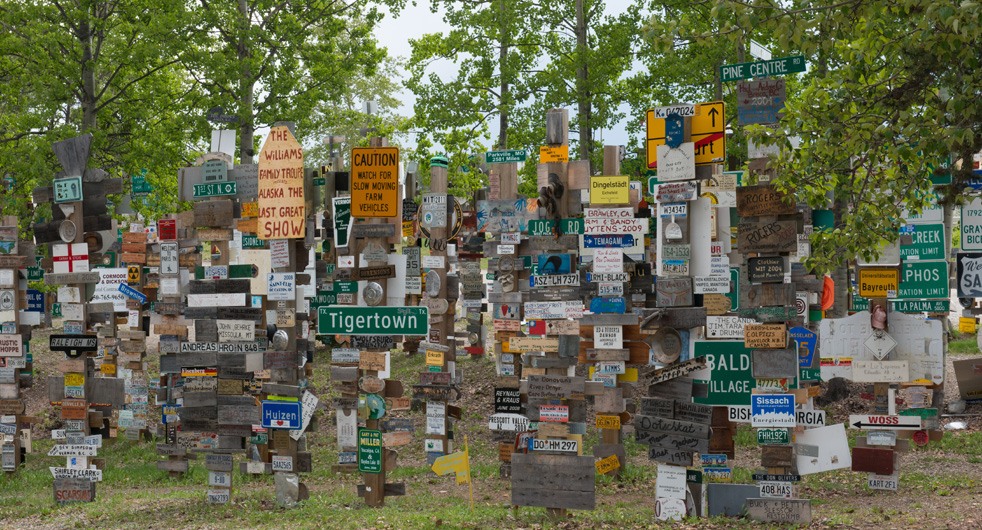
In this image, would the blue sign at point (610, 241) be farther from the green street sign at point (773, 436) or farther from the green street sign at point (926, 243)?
the green street sign at point (926, 243)

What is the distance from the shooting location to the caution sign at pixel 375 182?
1077 cm

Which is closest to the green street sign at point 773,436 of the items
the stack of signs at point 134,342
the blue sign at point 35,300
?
the stack of signs at point 134,342

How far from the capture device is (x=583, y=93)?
73.8ft

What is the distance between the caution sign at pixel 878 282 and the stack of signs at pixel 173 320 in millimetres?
9274

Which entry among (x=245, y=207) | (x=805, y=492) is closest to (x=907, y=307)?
(x=805, y=492)

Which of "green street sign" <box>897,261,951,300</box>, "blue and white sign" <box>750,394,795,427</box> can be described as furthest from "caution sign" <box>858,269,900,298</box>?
"blue and white sign" <box>750,394,795,427</box>

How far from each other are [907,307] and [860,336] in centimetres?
171

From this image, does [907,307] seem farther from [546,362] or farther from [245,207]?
[245,207]

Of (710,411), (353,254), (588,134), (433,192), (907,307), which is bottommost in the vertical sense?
(710,411)

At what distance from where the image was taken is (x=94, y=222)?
43.1 feet

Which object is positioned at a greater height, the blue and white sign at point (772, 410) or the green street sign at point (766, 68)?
the green street sign at point (766, 68)

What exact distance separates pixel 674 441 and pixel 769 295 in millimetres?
1903

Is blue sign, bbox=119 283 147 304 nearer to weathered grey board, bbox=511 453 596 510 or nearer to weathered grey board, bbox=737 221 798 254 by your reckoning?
weathered grey board, bbox=511 453 596 510

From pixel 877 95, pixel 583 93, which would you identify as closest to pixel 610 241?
pixel 877 95
